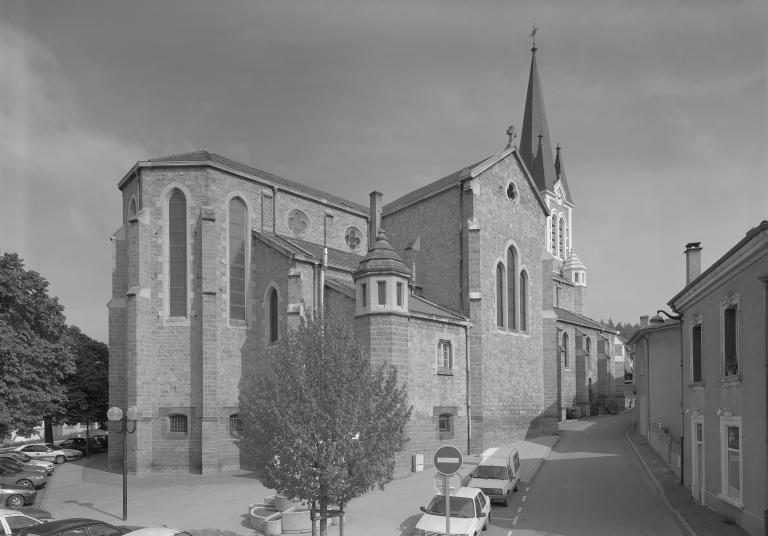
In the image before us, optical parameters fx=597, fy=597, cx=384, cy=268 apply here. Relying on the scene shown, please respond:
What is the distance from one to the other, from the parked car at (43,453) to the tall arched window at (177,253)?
1399cm

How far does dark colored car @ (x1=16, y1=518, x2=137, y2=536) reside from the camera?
432 inches

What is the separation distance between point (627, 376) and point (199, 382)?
186 feet

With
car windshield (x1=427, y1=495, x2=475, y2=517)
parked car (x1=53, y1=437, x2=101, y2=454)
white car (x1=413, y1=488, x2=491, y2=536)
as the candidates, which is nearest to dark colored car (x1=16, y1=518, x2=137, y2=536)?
white car (x1=413, y1=488, x2=491, y2=536)

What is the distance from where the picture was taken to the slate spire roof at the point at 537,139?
63562 mm

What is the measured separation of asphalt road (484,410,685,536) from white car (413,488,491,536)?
0.72 metres

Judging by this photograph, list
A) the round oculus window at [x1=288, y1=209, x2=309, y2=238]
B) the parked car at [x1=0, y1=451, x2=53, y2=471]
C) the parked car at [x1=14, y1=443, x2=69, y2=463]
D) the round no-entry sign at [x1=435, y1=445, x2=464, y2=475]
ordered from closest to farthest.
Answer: the round no-entry sign at [x1=435, y1=445, x2=464, y2=475] → the parked car at [x1=0, y1=451, x2=53, y2=471] → the round oculus window at [x1=288, y1=209, x2=309, y2=238] → the parked car at [x1=14, y1=443, x2=69, y2=463]

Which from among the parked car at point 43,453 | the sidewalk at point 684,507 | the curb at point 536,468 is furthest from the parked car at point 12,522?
the parked car at point 43,453

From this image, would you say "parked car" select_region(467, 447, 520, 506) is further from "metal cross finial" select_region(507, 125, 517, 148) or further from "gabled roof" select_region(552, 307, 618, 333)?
"gabled roof" select_region(552, 307, 618, 333)

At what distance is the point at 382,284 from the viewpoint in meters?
23.2

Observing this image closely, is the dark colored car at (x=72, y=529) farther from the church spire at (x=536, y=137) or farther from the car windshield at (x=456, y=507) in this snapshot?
the church spire at (x=536, y=137)

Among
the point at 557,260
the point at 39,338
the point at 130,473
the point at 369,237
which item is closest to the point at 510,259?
the point at 369,237

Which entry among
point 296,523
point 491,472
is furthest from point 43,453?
point 491,472

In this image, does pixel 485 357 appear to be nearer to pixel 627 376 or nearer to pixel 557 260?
pixel 557 260

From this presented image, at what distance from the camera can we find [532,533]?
15.0 meters
